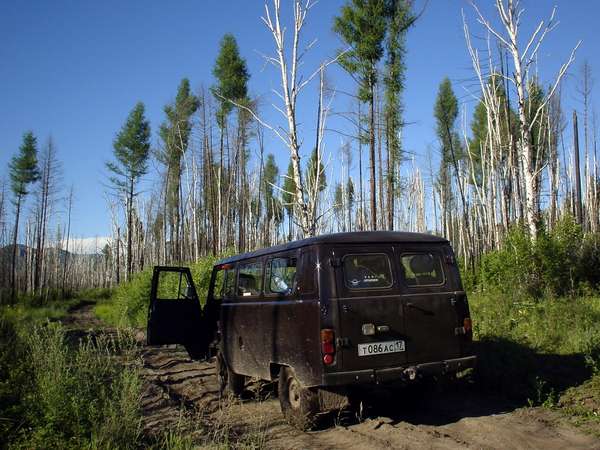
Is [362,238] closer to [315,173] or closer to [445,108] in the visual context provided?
[315,173]

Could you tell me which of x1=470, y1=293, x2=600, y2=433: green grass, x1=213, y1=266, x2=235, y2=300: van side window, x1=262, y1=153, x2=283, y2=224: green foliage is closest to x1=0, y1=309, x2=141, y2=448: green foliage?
x1=213, y1=266, x2=235, y2=300: van side window

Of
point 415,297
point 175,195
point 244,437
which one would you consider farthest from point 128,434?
point 175,195

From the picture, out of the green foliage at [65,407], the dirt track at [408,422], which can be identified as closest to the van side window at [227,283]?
the dirt track at [408,422]

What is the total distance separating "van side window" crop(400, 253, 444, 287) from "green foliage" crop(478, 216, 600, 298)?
19.5 feet

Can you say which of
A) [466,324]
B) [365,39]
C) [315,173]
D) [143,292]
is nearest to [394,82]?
[365,39]

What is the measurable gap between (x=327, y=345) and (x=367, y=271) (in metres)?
0.98

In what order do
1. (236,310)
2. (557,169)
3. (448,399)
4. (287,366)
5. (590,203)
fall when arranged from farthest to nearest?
(557,169)
(590,203)
(236,310)
(448,399)
(287,366)

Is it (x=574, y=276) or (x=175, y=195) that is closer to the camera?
(x=574, y=276)

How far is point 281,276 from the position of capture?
20.5 ft

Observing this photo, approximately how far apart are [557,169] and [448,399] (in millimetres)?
22384

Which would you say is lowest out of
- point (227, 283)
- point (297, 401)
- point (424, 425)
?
point (424, 425)

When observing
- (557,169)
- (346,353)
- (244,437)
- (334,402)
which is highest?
(557,169)

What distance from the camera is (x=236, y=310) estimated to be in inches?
291

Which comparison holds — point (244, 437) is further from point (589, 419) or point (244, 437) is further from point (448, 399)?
point (589, 419)
